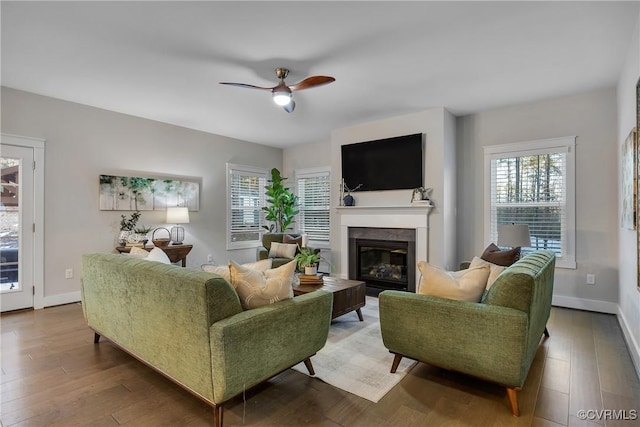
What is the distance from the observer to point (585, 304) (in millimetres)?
3959

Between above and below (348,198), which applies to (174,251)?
below

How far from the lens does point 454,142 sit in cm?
482

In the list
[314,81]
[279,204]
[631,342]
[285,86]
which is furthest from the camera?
[279,204]

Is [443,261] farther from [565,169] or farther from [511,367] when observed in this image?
[511,367]

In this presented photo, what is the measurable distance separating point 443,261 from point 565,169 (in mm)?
1884

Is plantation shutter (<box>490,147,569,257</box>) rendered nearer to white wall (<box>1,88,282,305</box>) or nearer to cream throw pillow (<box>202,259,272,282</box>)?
cream throw pillow (<box>202,259,272,282</box>)

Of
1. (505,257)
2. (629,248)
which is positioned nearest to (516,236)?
(505,257)

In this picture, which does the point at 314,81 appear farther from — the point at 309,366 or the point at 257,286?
the point at 309,366

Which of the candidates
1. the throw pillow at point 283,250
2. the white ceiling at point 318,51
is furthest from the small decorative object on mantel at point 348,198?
the white ceiling at point 318,51

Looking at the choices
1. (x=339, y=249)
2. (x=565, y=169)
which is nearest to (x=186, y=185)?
(x=339, y=249)

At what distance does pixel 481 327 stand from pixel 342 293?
1545 mm

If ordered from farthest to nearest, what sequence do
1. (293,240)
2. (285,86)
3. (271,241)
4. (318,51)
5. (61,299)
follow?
(271,241) → (293,240) → (61,299) → (285,86) → (318,51)

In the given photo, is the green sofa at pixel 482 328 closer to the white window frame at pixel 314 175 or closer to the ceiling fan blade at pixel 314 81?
the ceiling fan blade at pixel 314 81

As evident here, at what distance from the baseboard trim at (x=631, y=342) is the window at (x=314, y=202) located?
439cm
